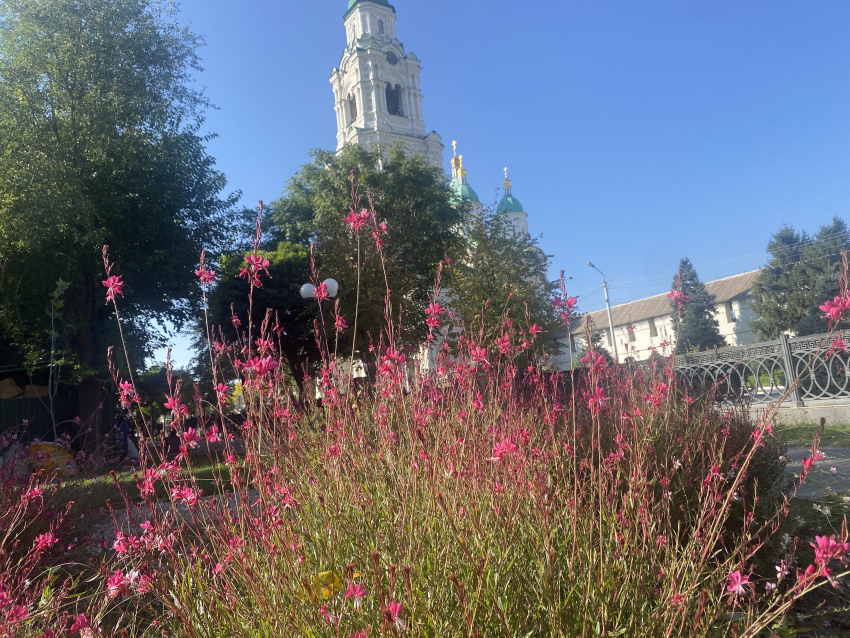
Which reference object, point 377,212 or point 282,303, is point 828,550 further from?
point 282,303

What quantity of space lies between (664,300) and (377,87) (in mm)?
31032

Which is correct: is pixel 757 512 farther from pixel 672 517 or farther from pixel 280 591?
pixel 280 591

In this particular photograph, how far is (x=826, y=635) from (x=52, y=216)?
13300mm

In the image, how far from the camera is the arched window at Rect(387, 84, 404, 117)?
40969mm

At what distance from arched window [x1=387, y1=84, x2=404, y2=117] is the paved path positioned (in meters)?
38.8

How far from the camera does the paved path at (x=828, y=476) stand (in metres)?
4.30

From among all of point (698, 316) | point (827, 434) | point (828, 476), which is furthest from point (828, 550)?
point (698, 316)

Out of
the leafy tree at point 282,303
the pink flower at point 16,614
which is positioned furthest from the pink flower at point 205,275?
the leafy tree at point 282,303

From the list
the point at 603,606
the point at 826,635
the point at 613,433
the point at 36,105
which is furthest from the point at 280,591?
the point at 36,105

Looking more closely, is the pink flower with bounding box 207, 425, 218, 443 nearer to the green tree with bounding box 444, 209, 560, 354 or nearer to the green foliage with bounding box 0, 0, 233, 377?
the green foliage with bounding box 0, 0, 233, 377

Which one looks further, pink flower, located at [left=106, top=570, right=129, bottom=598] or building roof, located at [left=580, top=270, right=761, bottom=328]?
building roof, located at [left=580, top=270, right=761, bottom=328]

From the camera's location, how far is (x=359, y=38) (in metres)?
40.7

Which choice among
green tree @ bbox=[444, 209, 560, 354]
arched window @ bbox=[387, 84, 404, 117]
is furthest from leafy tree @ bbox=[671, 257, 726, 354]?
arched window @ bbox=[387, 84, 404, 117]

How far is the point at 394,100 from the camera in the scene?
4125 centimetres
